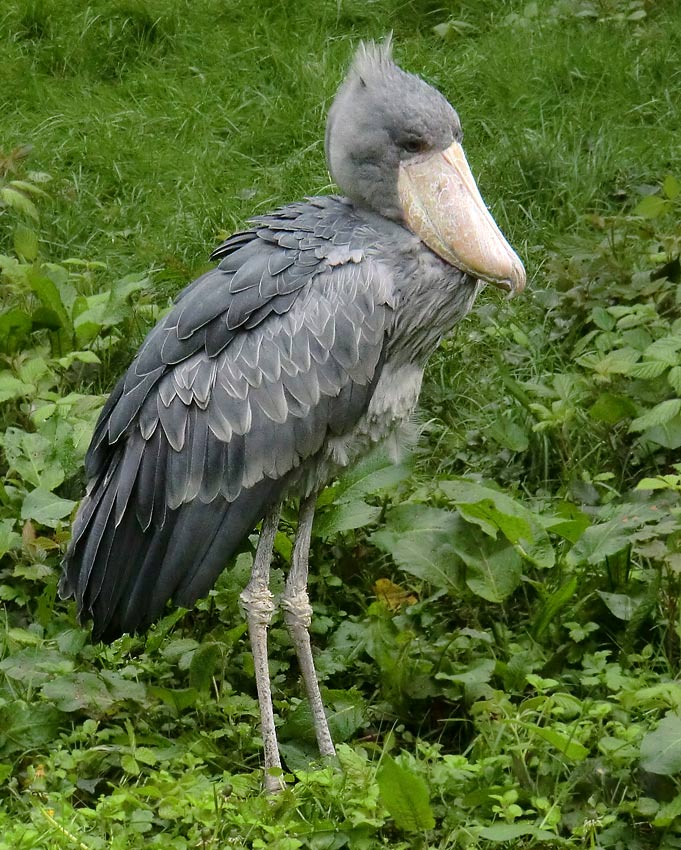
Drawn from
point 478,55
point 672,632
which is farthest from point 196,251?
point 672,632

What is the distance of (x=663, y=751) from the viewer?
3.03 metres

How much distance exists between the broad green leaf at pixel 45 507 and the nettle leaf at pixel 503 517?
1.15 metres

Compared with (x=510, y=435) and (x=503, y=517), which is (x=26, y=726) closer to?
(x=503, y=517)

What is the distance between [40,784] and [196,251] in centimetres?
299

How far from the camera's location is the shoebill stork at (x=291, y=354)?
3.47 meters

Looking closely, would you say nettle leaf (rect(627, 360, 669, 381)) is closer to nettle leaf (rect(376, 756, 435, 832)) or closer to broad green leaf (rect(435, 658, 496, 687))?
broad green leaf (rect(435, 658, 496, 687))

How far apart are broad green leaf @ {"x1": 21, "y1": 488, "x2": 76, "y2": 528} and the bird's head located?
53.0 inches

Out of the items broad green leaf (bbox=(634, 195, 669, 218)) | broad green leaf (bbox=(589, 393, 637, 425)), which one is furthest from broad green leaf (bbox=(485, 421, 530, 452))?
broad green leaf (bbox=(634, 195, 669, 218))

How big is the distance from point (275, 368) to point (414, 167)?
63cm

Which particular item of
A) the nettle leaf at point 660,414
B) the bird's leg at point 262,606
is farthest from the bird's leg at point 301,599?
the nettle leaf at point 660,414

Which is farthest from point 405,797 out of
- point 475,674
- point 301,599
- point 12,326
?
point 12,326

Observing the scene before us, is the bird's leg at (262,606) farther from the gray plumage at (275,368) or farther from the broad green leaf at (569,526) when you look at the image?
the broad green leaf at (569,526)

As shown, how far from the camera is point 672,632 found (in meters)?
3.73

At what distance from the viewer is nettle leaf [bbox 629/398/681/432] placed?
4.05m
